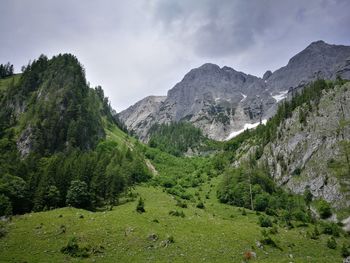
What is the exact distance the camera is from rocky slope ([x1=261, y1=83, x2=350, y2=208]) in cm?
9706

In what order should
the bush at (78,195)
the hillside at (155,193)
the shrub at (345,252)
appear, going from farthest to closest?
the bush at (78,195) → the shrub at (345,252) → the hillside at (155,193)

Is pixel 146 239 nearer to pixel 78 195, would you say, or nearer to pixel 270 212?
pixel 78 195

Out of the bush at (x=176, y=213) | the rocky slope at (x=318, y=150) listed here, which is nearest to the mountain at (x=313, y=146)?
the rocky slope at (x=318, y=150)

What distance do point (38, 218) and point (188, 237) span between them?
33.2m

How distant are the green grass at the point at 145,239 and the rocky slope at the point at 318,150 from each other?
1171 inches

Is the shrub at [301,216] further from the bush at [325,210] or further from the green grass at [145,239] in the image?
the green grass at [145,239]

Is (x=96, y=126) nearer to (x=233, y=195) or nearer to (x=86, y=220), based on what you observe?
(x=233, y=195)

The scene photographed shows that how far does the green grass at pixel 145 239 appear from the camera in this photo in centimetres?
4844

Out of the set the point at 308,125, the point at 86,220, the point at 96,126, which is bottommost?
the point at 86,220

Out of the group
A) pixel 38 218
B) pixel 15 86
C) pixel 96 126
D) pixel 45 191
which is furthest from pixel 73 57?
pixel 38 218

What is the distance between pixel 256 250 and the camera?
177ft

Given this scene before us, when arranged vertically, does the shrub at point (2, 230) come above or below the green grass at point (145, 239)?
above

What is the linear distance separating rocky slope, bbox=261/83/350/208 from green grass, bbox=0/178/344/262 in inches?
1171

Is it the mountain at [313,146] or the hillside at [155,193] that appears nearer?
the hillside at [155,193]
